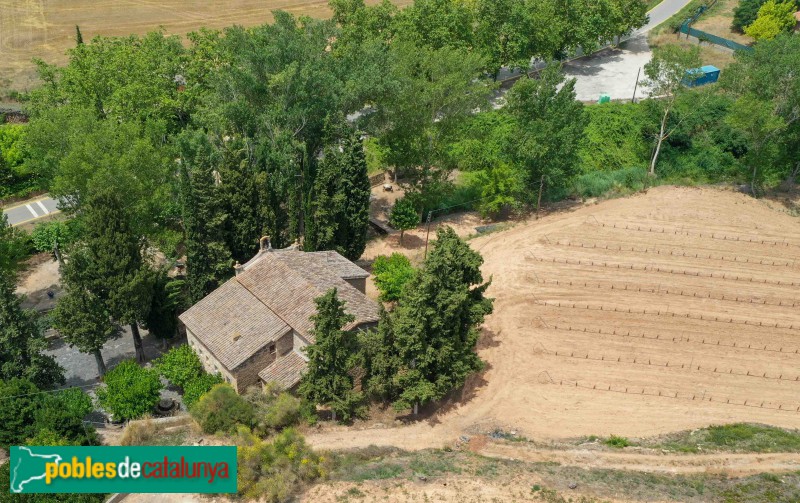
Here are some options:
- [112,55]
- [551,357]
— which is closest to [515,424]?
[551,357]

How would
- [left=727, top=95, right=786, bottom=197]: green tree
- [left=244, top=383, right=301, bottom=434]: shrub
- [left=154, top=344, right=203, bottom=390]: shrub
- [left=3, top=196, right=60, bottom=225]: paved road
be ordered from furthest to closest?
[left=3, top=196, right=60, bottom=225]: paved road, [left=727, top=95, right=786, bottom=197]: green tree, [left=154, top=344, right=203, bottom=390]: shrub, [left=244, top=383, right=301, bottom=434]: shrub

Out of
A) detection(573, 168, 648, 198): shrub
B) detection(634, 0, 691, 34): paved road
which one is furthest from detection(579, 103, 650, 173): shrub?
detection(634, 0, 691, 34): paved road

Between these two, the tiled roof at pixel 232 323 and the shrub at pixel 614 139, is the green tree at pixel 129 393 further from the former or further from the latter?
the shrub at pixel 614 139

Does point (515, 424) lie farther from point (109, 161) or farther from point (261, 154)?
point (109, 161)

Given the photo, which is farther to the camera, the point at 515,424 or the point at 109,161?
the point at 109,161

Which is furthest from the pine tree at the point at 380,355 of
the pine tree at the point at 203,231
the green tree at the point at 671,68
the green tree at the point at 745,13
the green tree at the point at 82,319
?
the green tree at the point at 745,13

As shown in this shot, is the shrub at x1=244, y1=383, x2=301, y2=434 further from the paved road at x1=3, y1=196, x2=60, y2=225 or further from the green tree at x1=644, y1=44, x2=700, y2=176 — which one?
the green tree at x1=644, y1=44, x2=700, y2=176
